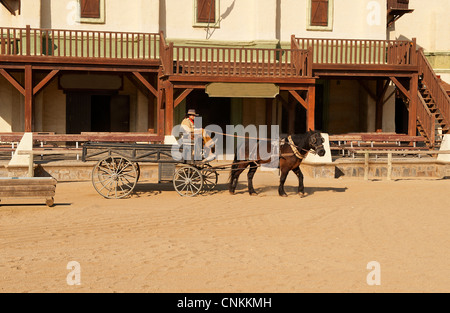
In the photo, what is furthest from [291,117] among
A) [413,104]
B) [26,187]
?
[26,187]

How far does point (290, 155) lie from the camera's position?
540 inches

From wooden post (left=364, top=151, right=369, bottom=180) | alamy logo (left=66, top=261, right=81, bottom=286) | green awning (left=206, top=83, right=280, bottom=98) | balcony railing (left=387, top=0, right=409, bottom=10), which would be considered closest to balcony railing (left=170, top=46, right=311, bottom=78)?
green awning (left=206, top=83, right=280, bottom=98)

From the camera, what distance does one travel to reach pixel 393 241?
9094mm

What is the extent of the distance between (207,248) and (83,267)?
1.85 metres

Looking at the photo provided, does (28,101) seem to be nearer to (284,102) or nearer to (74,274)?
(284,102)

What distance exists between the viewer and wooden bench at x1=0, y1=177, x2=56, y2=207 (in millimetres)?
11568

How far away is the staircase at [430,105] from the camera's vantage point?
20.8m

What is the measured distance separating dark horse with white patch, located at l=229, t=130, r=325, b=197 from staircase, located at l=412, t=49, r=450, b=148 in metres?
8.41

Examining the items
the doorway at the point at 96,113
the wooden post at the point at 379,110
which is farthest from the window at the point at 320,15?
the doorway at the point at 96,113

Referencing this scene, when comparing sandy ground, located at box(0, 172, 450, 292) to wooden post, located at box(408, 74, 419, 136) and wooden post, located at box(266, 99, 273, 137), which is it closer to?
wooden post, located at box(408, 74, 419, 136)

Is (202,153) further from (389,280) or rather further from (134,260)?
(389,280)

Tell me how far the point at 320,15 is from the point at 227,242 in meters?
Result: 16.3

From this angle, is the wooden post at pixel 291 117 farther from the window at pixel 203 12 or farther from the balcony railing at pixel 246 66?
the window at pixel 203 12
